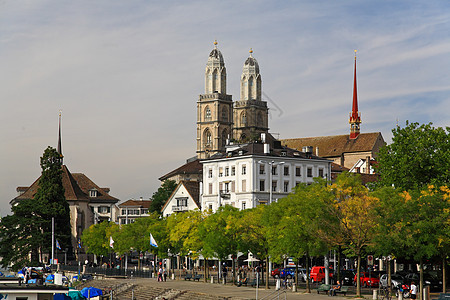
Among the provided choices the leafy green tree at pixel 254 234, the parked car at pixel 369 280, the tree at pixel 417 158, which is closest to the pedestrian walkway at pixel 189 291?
the leafy green tree at pixel 254 234

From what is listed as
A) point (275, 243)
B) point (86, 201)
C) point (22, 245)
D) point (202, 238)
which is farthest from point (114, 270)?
point (86, 201)

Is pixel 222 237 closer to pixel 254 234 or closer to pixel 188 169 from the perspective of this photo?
pixel 254 234

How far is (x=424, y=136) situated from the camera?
8725cm

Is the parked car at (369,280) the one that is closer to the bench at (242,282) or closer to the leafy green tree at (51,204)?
the bench at (242,282)

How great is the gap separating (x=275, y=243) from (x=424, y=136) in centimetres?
2496

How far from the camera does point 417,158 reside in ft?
279

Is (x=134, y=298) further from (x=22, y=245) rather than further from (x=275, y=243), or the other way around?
(x=22, y=245)

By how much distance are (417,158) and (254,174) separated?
1260 inches

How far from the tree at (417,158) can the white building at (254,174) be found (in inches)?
946

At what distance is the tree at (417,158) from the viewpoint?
8419 cm

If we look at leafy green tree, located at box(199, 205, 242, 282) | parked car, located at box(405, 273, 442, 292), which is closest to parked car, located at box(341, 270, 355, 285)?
parked car, located at box(405, 273, 442, 292)

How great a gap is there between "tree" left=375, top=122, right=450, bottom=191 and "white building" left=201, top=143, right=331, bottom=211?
24.0 meters

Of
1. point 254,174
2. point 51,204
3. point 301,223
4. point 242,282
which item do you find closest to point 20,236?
point 51,204

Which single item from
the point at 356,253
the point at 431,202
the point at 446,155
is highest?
the point at 446,155
